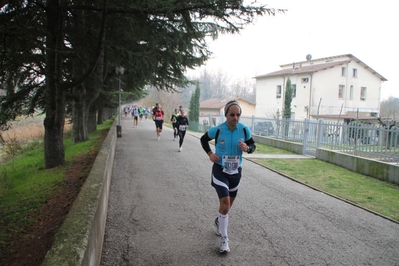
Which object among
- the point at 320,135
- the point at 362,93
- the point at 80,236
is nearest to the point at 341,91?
the point at 362,93

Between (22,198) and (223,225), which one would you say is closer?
(223,225)

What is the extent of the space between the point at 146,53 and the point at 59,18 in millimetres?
4452

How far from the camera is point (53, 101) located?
27.1 feet

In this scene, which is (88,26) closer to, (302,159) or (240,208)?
(240,208)

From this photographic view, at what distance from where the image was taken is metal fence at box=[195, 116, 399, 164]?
9.48m

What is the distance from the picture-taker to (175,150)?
44.5 ft

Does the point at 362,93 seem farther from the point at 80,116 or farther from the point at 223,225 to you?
the point at 223,225

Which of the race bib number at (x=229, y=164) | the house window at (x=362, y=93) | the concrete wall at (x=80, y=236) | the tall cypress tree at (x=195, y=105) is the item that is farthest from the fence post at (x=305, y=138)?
the house window at (x=362, y=93)

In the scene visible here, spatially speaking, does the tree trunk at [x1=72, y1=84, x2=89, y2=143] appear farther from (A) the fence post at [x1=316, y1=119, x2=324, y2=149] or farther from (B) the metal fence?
(A) the fence post at [x1=316, y1=119, x2=324, y2=149]

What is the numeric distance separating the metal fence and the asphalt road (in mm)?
3472

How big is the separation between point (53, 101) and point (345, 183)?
8092mm

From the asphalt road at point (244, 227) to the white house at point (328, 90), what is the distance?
29799 mm

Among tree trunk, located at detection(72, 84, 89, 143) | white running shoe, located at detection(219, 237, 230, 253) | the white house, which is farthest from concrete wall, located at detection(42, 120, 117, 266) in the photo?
the white house

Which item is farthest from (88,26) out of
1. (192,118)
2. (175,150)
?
(192,118)
